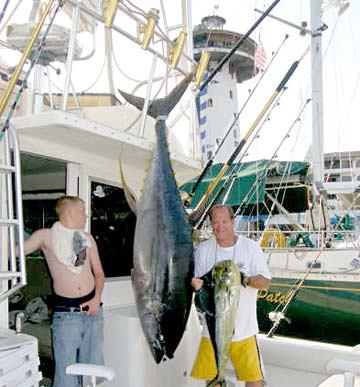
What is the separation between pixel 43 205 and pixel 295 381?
7.74ft

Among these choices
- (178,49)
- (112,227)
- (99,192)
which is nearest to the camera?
(178,49)

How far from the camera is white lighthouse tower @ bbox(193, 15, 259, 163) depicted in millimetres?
22250

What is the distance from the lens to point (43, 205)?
12.5 feet

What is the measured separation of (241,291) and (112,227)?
52.8 inches

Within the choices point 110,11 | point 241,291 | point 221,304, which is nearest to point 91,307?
point 221,304

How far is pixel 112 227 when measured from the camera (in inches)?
146

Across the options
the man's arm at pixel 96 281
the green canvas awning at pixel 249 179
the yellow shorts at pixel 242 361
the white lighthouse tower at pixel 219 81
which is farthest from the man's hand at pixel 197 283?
the white lighthouse tower at pixel 219 81

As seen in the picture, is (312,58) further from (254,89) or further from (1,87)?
(1,87)

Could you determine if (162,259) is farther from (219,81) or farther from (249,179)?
(219,81)

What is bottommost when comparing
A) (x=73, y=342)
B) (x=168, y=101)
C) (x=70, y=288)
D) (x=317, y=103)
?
(x=73, y=342)

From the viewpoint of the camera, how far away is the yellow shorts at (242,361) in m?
2.70

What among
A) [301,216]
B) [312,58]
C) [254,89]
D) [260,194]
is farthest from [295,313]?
[301,216]

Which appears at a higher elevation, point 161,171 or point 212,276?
point 161,171

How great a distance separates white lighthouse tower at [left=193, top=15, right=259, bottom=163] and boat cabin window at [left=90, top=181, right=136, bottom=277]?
17.1 metres
